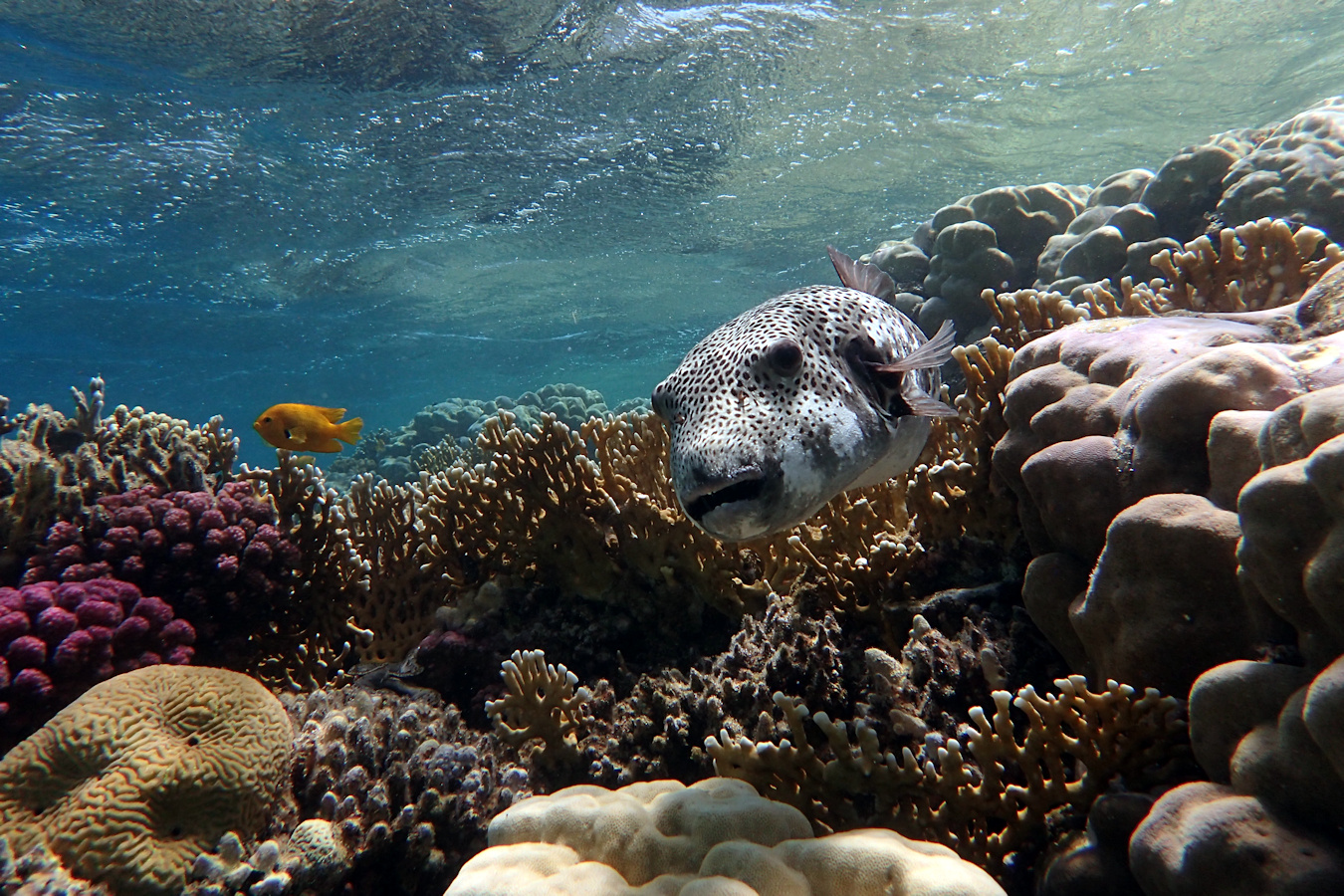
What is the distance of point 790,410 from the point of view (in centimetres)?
232

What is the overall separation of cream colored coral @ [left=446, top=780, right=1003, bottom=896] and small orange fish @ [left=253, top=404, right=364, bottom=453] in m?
5.76

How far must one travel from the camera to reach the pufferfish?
2.06m

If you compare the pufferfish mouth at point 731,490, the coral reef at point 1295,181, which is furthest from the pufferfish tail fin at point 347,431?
the coral reef at point 1295,181

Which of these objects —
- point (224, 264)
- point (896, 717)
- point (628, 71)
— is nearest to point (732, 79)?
point (628, 71)

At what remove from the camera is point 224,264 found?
24609 millimetres

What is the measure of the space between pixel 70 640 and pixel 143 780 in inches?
62.3

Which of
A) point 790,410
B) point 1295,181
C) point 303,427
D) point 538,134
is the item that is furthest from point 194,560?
point 538,134

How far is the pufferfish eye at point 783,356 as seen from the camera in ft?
7.98

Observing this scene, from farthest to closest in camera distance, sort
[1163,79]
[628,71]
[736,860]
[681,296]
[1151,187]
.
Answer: [681,296] < [1163,79] < [628,71] < [1151,187] < [736,860]

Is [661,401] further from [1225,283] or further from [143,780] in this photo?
[1225,283]

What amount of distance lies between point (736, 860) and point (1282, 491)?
1.88m

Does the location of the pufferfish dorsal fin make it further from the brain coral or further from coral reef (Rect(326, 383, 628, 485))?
coral reef (Rect(326, 383, 628, 485))

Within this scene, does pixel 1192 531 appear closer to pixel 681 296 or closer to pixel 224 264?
pixel 224 264

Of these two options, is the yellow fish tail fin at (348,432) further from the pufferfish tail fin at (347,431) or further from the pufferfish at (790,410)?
the pufferfish at (790,410)
